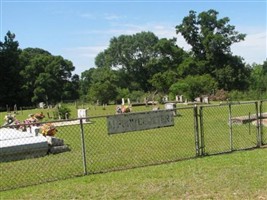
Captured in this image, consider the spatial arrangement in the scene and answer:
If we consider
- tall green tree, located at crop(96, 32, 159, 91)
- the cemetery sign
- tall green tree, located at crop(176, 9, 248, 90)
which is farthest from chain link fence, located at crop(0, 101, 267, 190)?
tall green tree, located at crop(96, 32, 159, 91)

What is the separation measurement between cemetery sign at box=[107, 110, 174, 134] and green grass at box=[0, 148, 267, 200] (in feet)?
3.78

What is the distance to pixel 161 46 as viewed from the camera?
86.8m

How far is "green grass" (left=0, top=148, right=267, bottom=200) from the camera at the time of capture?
24.6 feet

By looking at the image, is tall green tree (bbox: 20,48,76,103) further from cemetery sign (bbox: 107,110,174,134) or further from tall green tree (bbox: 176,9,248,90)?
cemetery sign (bbox: 107,110,174,134)

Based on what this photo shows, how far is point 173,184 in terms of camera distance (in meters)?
8.16

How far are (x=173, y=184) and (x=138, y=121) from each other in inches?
111

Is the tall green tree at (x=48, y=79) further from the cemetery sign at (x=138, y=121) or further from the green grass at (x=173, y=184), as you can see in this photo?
the green grass at (x=173, y=184)

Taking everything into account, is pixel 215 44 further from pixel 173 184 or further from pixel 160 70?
pixel 173 184

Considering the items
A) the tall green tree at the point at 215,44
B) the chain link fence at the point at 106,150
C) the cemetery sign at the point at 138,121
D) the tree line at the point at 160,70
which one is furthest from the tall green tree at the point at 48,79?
the cemetery sign at the point at 138,121

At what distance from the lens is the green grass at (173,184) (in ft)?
24.6

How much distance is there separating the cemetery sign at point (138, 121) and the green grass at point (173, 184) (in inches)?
45.3

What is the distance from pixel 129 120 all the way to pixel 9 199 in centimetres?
365

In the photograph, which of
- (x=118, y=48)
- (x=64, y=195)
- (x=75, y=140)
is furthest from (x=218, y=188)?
(x=118, y=48)

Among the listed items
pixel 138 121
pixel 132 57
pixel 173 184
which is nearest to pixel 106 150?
pixel 138 121
